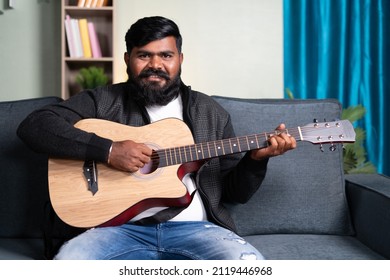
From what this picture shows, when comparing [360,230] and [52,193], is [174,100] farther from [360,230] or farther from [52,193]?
[360,230]

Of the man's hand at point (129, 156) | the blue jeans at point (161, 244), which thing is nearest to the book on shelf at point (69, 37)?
the man's hand at point (129, 156)

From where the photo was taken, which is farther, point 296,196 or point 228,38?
point 228,38

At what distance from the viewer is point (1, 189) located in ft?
6.10

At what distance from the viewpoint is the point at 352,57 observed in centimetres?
343

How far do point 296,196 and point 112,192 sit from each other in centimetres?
71

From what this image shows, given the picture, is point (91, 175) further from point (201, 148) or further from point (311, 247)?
point (311, 247)

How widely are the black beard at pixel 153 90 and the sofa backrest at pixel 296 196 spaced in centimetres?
27

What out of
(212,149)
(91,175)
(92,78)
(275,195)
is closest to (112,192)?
(91,175)

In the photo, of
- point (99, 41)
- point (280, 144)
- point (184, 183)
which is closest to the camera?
point (280, 144)

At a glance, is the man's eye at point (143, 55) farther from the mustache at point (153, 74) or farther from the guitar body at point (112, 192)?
the guitar body at point (112, 192)

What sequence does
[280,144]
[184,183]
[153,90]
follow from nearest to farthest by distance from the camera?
[280,144], [184,183], [153,90]

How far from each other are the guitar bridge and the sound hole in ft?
0.50
